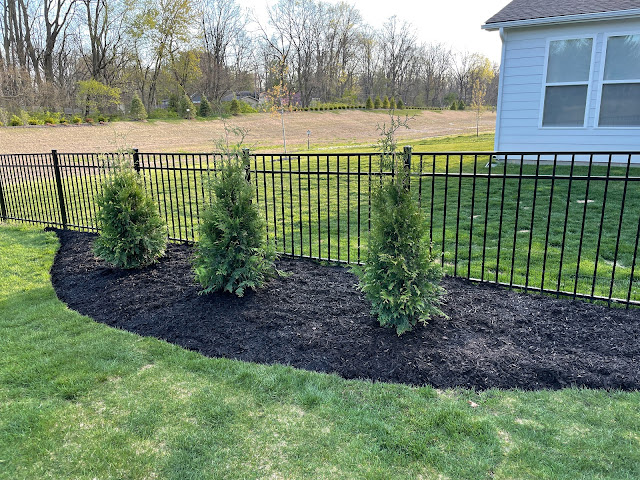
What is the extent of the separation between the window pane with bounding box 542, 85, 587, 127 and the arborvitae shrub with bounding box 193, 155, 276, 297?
801 centimetres

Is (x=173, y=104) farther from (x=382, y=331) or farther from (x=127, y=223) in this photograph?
(x=382, y=331)

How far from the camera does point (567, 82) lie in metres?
9.22

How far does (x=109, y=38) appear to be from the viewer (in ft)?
111

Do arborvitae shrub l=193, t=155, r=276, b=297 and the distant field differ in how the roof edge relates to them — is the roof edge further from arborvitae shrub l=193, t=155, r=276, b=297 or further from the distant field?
arborvitae shrub l=193, t=155, r=276, b=297

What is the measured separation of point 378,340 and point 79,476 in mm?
2030

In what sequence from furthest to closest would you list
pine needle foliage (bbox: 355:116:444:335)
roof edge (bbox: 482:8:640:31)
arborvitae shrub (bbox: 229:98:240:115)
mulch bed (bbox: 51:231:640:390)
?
1. arborvitae shrub (bbox: 229:98:240:115)
2. roof edge (bbox: 482:8:640:31)
3. pine needle foliage (bbox: 355:116:444:335)
4. mulch bed (bbox: 51:231:640:390)

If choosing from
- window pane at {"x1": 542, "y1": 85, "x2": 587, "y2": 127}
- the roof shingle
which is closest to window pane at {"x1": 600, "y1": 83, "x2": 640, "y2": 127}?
window pane at {"x1": 542, "y1": 85, "x2": 587, "y2": 127}

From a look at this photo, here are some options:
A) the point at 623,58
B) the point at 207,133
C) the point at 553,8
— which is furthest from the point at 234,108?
the point at 623,58

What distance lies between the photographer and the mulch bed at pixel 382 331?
2.91 m

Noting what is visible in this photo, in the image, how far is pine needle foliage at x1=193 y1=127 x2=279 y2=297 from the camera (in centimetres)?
411

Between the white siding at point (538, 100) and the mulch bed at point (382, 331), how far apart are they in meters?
6.76

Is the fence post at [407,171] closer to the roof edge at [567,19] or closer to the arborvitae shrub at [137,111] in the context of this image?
the roof edge at [567,19]

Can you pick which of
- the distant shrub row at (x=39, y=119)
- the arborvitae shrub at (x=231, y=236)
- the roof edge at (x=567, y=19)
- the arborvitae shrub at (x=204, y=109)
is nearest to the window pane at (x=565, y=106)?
the roof edge at (x=567, y=19)

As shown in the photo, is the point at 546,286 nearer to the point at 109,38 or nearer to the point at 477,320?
the point at 477,320
